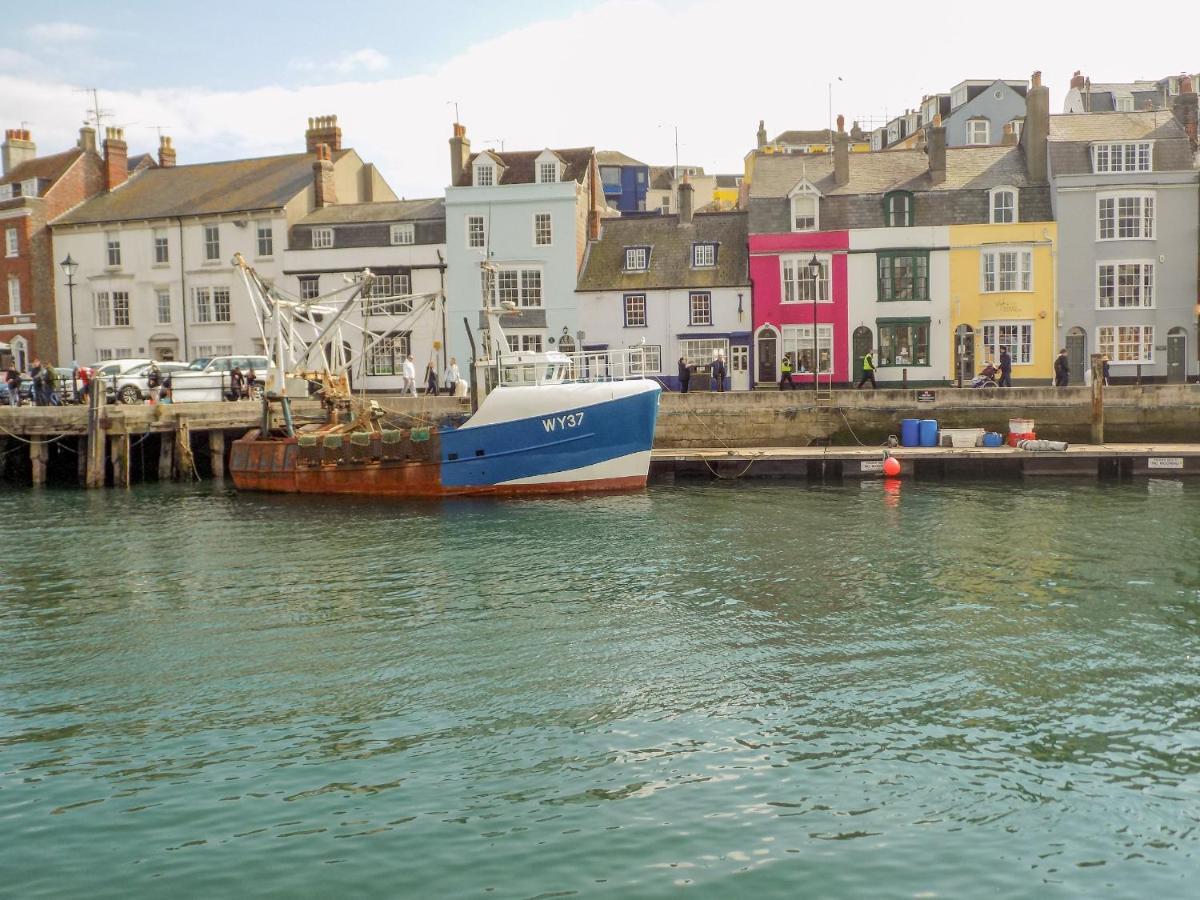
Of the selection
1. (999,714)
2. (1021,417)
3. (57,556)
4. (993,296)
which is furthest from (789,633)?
(993,296)

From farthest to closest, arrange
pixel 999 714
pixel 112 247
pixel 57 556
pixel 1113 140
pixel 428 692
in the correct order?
pixel 112 247 → pixel 1113 140 → pixel 57 556 → pixel 428 692 → pixel 999 714

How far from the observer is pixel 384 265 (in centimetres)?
4809

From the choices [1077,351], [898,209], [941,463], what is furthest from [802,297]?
[941,463]

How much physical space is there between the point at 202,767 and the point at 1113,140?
42.3 m

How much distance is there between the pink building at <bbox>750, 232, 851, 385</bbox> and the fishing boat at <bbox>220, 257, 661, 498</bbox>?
592 inches

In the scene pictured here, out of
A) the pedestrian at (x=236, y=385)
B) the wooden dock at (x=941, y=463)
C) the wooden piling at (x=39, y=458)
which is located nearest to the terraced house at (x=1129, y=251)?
the wooden dock at (x=941, y=463)

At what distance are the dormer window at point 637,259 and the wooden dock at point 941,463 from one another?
14756 millimetres

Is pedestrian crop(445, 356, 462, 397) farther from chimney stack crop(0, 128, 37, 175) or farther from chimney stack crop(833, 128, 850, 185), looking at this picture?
chimney stack crop(0, 128, 37, 175)

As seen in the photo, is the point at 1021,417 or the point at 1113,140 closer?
the point at 1021,417

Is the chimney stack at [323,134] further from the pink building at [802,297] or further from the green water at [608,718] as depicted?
the green water at [608,718]

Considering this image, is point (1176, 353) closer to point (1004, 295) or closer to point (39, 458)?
point (1004, 295)

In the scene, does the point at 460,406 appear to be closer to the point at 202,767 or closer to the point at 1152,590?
the point at 1152,590

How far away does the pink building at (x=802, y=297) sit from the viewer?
44.5 meters

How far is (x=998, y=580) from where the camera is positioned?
738 inches
